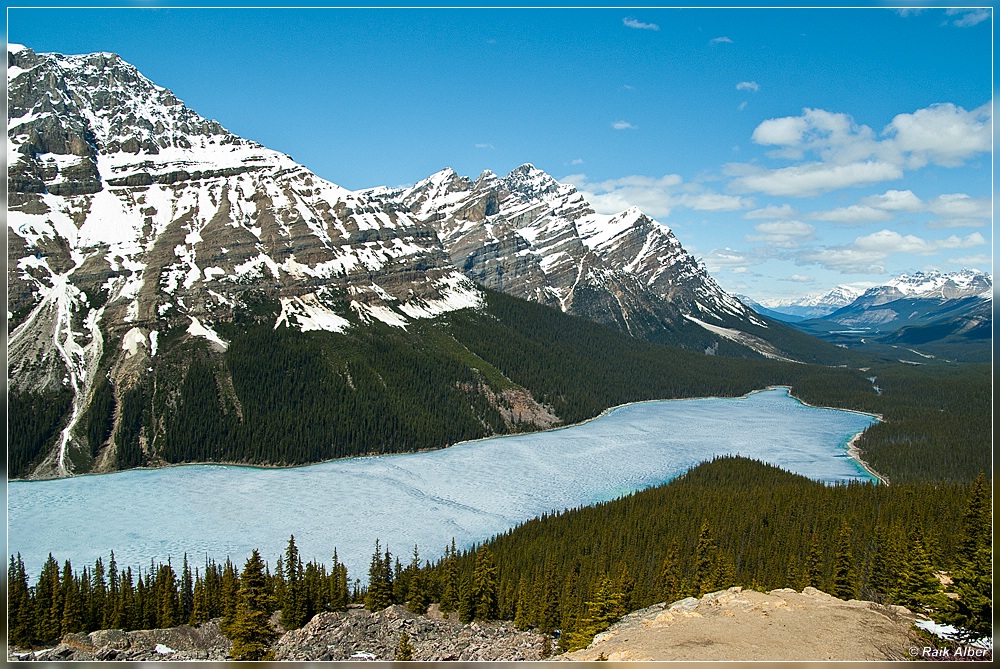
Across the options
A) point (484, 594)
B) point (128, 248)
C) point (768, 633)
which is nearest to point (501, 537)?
point (484, 594)

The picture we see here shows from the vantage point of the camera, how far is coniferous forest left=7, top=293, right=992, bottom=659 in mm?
45375

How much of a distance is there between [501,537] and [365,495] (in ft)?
106

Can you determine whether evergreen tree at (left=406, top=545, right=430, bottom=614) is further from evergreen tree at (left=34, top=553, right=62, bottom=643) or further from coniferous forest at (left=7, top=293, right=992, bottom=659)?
evergreen tree at (left=34, top=553, right=62, bottom=643)

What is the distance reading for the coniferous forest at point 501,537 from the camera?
45.4 meters

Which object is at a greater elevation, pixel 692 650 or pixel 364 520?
pixel 692 650

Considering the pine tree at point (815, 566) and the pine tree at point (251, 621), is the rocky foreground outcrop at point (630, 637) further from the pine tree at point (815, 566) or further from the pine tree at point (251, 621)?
the pine tree at point (815, 566)

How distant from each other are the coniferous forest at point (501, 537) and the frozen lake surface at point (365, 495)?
4903 mm

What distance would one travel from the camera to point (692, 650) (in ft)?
84.7

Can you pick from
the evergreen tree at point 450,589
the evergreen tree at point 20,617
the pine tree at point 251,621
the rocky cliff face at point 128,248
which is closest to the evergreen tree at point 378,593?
the evergreen tree at point 450,589

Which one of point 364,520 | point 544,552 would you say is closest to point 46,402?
point 364,520

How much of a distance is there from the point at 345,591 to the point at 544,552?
1753 cm

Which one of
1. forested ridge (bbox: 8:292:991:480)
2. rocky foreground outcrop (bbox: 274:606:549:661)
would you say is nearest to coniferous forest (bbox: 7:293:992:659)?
forested ridge (bbox: 8:292:991:480)

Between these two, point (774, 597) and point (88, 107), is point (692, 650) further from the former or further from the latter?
point (88, 107)

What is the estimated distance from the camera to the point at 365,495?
97.2m
